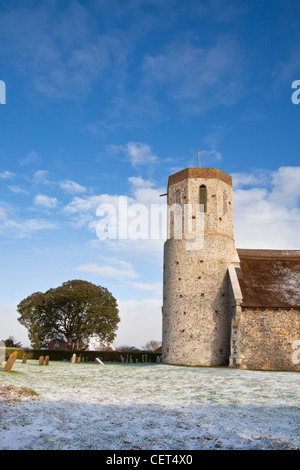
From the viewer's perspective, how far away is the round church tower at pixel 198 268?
25.6 m

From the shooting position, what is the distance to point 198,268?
1064 inches

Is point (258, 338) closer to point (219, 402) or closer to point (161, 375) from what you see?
point (161, 375)

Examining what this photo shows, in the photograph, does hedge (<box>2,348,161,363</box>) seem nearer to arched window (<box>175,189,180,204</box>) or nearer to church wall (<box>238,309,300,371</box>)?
church wall (<box>238,309,300,371</box>)

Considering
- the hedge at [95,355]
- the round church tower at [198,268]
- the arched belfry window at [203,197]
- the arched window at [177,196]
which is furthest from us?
the hedge at [95,355]

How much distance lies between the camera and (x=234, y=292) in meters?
24.5

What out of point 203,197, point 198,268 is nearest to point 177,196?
point 203,197

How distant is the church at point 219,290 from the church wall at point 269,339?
0.05 meters

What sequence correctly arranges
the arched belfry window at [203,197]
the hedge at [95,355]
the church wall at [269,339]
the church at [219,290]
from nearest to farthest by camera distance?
the church wall at [269,339] < the church at [219,290] < the arched belfry window at [203,197] < the hedge at [95,355]

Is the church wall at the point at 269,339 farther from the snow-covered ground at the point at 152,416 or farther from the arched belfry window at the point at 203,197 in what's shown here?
the arched belfry window at the point at 203,197

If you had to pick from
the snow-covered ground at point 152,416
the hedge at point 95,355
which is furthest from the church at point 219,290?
the hedge at point 95,355

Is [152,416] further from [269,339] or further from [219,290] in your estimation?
[219,290]

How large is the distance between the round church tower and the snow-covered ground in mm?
10187
